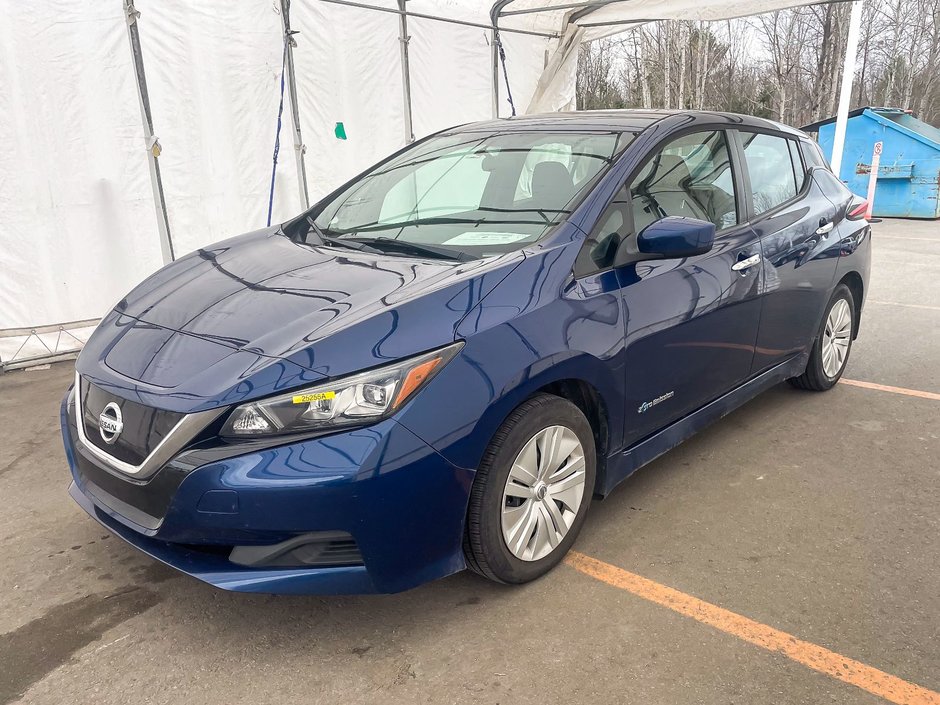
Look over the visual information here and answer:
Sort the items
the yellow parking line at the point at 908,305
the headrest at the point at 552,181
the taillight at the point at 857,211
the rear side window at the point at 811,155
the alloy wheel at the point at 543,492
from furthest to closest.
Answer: the yellow parking line at the point at 908,305
the taillight at the point at 857,211
the rear side window at the point at 811,155
the headrest at the point at 552,181
the alloy wheel at the point at 543,492

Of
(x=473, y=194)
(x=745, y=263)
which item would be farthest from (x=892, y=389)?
(x=473, y=194)

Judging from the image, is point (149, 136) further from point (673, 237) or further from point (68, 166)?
point (673, 237)

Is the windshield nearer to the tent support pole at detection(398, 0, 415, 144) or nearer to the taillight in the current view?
the taillight

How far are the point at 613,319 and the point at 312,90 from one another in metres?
5.59

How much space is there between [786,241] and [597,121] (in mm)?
1158

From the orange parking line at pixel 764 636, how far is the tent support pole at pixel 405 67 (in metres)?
6.30

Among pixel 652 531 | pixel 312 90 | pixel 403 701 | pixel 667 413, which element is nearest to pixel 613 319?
Result: pixel 667 413

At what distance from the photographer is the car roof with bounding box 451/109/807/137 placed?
3182 millimetres

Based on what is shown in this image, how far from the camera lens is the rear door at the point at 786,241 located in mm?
3549

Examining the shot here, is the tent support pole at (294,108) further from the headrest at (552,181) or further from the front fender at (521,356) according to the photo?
the front fender at (521,356)

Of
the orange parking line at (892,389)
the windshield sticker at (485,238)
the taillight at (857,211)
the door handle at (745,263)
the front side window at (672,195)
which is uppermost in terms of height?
the front side window at (672,195)

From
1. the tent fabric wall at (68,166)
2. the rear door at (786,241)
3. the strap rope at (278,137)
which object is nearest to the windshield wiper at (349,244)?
the rear door at (786,241)

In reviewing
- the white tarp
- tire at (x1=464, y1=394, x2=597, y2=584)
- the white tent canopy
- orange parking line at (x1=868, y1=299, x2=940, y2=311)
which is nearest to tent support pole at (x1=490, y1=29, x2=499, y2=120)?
the white tent canopy

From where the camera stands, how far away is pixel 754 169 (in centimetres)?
364
